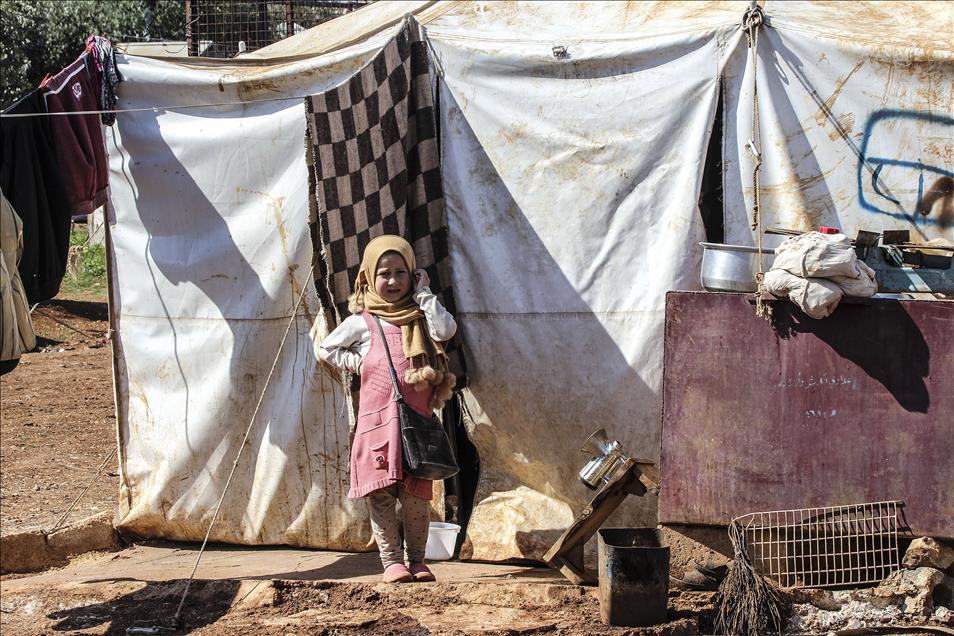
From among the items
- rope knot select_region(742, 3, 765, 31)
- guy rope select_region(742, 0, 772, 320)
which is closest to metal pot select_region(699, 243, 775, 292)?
guy rope select_region(742, 0, 772, 320)

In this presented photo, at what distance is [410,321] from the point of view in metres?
4.64

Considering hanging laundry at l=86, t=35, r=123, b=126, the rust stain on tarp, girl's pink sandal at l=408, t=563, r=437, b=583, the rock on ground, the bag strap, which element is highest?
hanging laundry at l=86, t=35, r=123, b=126

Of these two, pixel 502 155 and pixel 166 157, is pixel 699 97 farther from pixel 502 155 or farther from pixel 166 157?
pixel 166 157

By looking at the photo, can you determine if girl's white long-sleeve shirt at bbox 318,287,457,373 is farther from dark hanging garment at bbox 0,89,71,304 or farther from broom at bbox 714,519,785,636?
broom at bbox 714,519,785,636

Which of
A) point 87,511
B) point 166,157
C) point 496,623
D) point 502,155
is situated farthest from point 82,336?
point 496,623

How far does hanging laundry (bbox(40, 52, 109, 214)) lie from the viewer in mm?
4848

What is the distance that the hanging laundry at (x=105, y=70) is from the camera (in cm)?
516

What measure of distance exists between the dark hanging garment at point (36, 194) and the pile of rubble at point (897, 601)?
3441 mm

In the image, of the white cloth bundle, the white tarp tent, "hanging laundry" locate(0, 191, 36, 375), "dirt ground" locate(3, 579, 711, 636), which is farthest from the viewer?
the white tarp tent

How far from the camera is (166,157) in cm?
549

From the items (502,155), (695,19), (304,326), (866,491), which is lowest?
(866,491)

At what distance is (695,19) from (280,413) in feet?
9.22

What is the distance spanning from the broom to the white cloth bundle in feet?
3.15

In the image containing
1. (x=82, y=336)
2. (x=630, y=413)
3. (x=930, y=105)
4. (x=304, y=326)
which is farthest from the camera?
(x=82, y=336)
